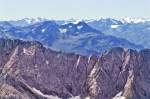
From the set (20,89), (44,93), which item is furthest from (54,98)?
(20,89)

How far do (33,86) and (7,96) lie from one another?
39.4 metres

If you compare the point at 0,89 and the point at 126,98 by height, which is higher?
the point at 0,89

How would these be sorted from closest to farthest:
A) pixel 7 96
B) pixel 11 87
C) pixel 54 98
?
pixel 7 96 < pixel 11 87 < pixel 54 98

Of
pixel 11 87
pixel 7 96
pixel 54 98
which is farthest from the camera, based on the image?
pixel 54 98

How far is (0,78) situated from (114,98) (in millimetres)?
43844

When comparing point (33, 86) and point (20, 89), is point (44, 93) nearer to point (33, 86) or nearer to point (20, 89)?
point (33, 86)

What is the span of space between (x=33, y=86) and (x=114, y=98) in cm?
2945

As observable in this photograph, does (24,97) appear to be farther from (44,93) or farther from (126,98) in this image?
(126,98)

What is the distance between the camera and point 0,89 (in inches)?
6565

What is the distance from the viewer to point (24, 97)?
166 meters

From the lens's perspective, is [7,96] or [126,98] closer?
[7,96]

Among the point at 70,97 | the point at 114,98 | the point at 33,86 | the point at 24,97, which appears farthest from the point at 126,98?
the point at 24,97

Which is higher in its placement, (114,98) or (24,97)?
(24,97)

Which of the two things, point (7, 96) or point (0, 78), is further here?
point (0, 78)
